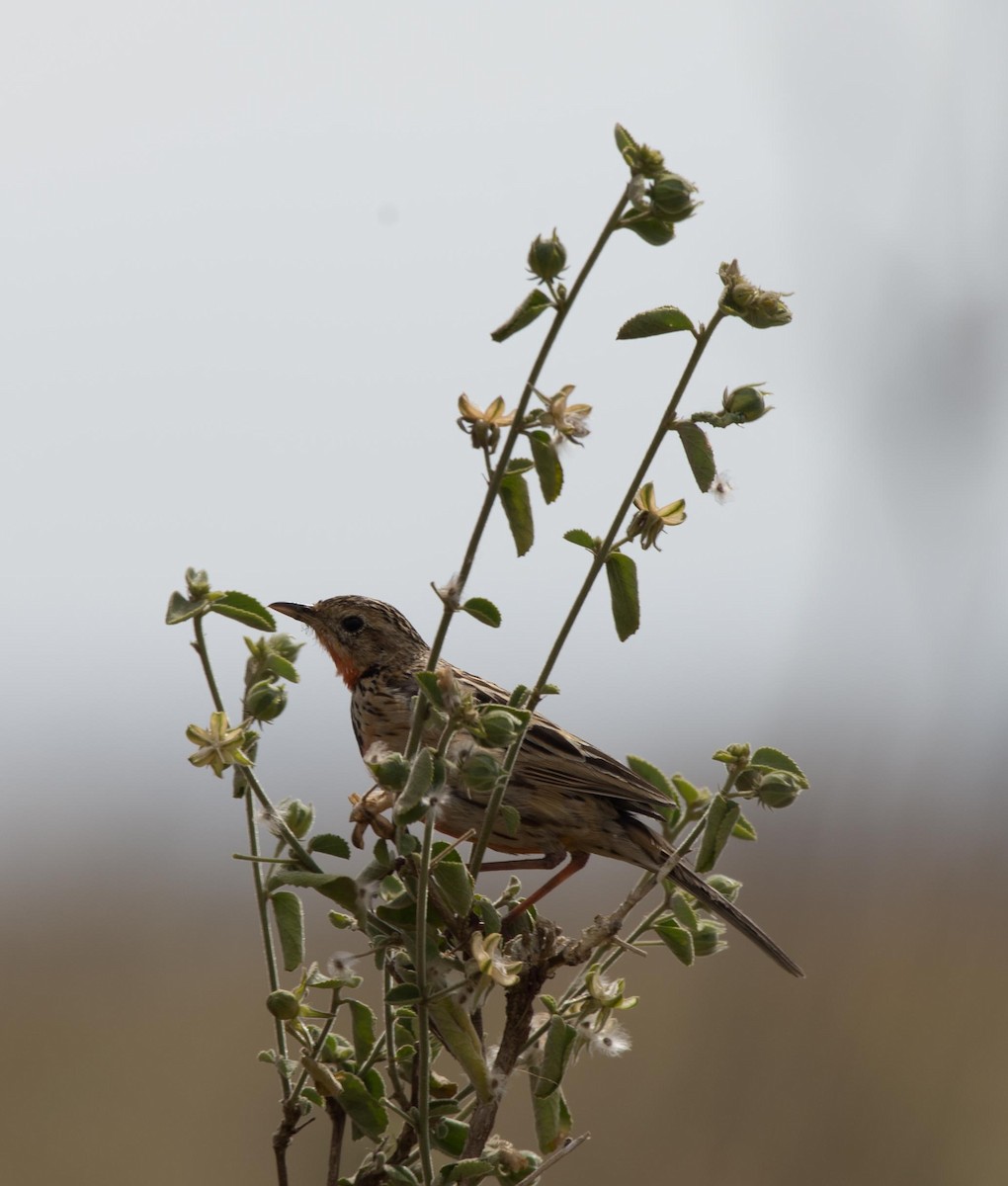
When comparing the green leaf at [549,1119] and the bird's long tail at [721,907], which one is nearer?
the green leaf at [549,1119]

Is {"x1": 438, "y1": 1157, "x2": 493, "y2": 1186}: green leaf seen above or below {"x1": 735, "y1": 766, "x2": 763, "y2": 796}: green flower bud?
below

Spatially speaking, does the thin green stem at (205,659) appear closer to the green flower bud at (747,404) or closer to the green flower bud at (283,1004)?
the green flower bud at (283,1004)

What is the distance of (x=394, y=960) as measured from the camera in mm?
2416

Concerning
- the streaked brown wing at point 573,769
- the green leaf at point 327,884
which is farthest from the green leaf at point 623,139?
the streaked brown wing at point 573,769

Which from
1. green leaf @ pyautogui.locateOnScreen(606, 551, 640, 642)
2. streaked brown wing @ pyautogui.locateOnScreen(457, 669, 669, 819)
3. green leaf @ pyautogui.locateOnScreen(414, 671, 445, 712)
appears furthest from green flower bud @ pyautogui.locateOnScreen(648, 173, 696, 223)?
streaked brown wing @ pyautogui.locateOnScreen(457, 669, 669, 819)

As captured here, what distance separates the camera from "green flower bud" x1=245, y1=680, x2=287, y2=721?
2.36 m

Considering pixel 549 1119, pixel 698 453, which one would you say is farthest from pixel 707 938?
pixel 698 453

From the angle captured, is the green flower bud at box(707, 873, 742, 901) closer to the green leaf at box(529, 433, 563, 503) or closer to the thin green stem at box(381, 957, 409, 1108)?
the thin green stem at box(381, 957, 409, 1108)

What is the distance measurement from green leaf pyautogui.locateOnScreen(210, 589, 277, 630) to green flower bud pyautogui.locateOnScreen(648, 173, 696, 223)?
0.99m

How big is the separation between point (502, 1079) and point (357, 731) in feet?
9.20

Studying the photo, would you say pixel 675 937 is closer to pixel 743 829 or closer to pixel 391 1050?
pixel 743 829

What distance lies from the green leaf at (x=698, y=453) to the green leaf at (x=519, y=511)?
32 centimetres

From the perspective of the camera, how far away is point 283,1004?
231cm

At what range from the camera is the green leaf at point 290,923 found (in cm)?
237
